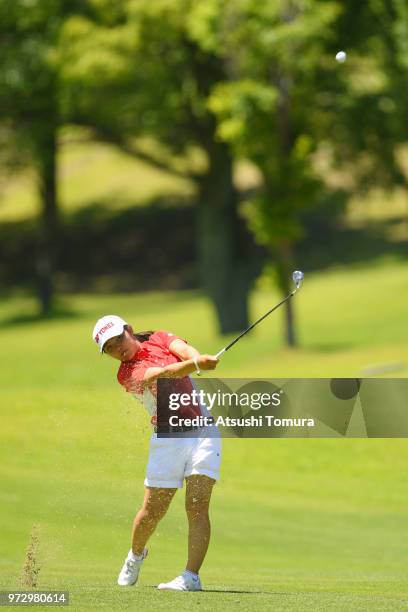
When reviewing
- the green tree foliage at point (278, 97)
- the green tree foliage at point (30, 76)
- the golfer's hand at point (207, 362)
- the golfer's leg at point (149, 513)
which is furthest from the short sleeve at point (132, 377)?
the green tree foliage at point (30, 76)

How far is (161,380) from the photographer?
8.14 meters

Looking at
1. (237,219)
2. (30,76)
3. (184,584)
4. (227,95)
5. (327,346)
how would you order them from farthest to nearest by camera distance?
(237,219), (30,76), (327,346), (227,95), (184,584)

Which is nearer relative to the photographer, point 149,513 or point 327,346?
point 149,513

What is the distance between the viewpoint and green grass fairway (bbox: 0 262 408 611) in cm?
870

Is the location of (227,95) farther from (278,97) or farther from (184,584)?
(184,584)

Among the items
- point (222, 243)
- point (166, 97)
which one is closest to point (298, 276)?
point (166, 97)

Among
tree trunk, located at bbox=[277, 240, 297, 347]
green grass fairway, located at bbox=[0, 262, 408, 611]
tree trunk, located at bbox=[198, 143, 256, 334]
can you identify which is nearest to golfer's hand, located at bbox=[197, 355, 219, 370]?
green grass fairway, located at bbox=[0, 262, 408, 611]

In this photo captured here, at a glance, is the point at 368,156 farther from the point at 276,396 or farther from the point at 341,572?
the point at 276,396

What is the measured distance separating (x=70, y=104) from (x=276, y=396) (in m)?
28.8

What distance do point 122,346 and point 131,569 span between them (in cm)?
140

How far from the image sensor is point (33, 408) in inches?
827

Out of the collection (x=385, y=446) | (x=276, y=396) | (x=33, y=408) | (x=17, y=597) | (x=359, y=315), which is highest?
(x=359, y=315)

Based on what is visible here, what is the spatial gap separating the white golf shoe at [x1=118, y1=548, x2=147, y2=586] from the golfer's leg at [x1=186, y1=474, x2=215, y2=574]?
0.36 meters

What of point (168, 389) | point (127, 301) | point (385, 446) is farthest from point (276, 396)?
point (127, 301)
